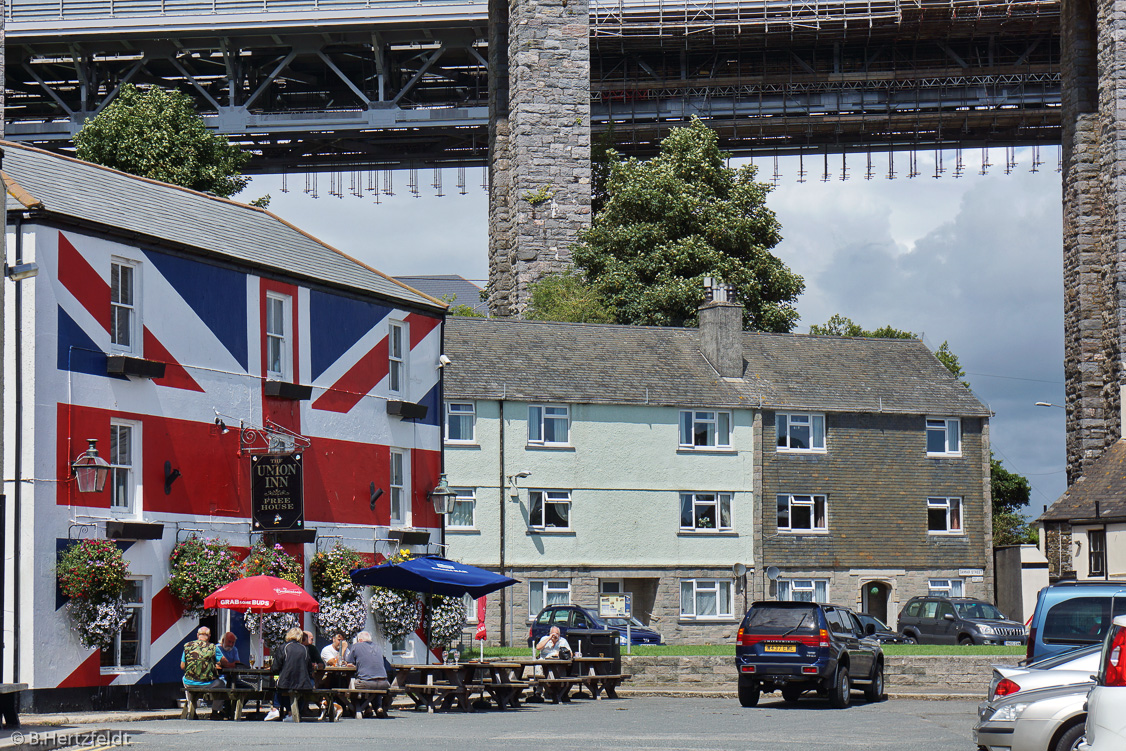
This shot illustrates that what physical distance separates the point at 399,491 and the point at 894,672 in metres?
9.94

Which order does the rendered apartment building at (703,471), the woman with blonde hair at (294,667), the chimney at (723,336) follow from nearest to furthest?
1. the woman with blonde hair at (294,667)
2. the rendered apartment building at (703,471)
3. the chimney at (723,336)

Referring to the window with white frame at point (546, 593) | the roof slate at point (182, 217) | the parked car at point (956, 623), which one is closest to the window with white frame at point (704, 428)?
the window with white frame at point (546, 593)

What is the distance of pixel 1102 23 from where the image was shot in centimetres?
4619

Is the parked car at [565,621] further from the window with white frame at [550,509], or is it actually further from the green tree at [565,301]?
the green tree at [565,301]

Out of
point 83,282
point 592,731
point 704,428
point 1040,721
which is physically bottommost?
point 592,731

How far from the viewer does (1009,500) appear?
248 ft

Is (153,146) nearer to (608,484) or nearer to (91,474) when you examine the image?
(608,484)

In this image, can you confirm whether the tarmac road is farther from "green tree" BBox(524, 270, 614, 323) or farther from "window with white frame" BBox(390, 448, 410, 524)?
"green tree" BBox(524, 270, 614, 323)

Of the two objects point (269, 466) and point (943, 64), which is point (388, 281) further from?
point (943, 64)

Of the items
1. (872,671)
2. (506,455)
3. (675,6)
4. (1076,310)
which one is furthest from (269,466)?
(675,6)

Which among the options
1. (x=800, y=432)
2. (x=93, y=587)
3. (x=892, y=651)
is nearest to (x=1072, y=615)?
(x=93, y=587)

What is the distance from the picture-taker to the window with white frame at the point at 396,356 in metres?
28.5

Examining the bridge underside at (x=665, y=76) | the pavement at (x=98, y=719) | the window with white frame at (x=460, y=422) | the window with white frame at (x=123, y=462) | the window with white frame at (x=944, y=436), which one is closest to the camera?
the pavement at (x=98, y=719)

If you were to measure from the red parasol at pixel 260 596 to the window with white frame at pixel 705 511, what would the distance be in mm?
25169
